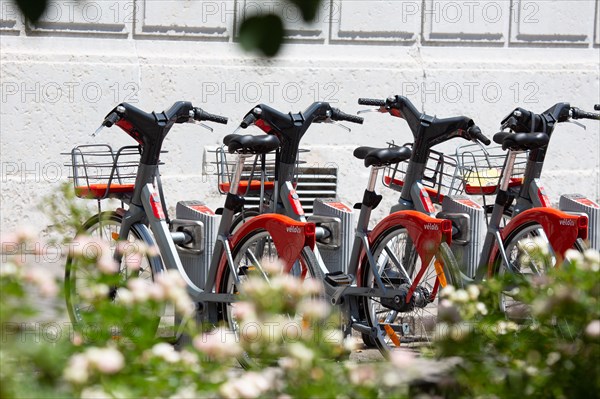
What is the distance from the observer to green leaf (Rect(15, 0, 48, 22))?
2.59 meters

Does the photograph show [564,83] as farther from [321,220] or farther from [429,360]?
[429,360]

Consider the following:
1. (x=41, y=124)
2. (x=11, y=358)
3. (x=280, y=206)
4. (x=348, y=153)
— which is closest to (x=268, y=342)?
(x=11, y=358)

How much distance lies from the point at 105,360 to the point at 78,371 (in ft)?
0.20

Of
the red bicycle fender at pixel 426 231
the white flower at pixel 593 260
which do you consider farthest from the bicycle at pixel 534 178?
the white flower at pixel 593 260

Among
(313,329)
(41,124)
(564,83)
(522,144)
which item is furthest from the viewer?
(564,83)

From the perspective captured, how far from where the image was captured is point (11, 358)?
2.74m

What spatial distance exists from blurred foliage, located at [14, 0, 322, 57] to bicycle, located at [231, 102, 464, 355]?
126 inches

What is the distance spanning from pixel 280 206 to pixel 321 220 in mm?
232

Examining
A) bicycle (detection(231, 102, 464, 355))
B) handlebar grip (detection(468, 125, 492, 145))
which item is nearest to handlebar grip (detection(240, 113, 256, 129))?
bicycle (detection(231, 102, 464, 355))

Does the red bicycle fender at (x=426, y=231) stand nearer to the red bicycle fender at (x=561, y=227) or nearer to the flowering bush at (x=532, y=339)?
the red bicycle fender at (x=561, y=227)

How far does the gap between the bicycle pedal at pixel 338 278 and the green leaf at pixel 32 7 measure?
3544mm

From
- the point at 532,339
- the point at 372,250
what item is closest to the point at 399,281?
the point at 372,250

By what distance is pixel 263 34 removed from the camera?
2.56 m

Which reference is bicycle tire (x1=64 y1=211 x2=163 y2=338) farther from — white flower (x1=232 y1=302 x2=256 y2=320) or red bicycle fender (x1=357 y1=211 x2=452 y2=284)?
white flower (x1=232 y1=302 x2=256 y2=320)
